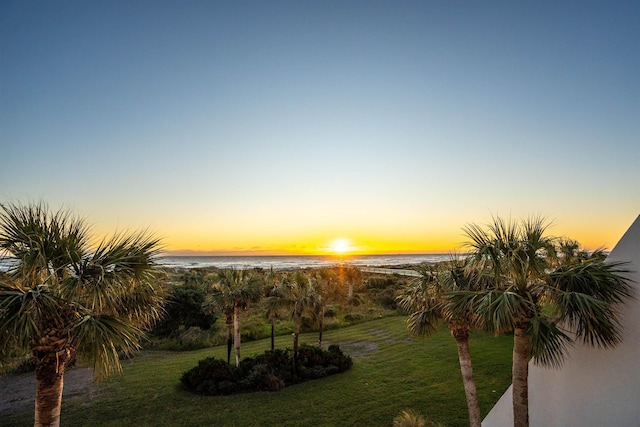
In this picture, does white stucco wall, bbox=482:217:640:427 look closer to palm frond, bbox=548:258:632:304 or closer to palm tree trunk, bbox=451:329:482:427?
palm frond, bbox=548:258:632:304

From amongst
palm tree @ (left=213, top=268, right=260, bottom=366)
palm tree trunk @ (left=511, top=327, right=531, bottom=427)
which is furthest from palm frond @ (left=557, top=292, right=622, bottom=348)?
palm tree @ (left=213, top=268, right=260, bottom=366)

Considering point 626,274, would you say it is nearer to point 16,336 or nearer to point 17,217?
point 16,336

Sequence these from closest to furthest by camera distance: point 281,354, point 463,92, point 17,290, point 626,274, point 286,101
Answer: point 17,290 < point 626,274 < point 463,92 < point 286,101 < point 281,354

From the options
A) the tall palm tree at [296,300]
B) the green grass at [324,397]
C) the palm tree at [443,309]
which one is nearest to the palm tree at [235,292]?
the tall palm tree at [296,300]

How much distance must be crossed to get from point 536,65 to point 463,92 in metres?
2.23

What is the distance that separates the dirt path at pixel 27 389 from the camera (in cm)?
1432

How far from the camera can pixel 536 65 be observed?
9.79 m

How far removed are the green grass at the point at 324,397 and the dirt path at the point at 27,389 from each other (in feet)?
2.43

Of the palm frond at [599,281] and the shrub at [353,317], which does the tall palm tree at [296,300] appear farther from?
the shrub at [353,317]

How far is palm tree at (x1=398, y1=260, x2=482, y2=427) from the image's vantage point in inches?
352

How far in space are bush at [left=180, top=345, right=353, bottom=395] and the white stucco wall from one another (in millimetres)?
10986

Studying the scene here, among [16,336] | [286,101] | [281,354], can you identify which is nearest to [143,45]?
[286,101]

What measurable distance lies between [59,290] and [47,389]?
1638mm

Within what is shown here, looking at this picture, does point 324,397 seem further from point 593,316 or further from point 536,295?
point 593,316
